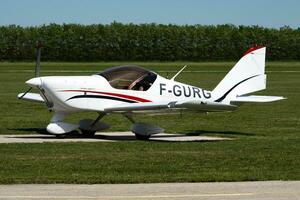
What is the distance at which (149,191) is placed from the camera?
11.2 m

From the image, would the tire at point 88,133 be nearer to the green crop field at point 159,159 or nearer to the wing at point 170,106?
the wing at point 170,106

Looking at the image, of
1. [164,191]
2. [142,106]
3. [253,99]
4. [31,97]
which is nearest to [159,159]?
[164,191]

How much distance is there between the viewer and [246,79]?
21.6 metres

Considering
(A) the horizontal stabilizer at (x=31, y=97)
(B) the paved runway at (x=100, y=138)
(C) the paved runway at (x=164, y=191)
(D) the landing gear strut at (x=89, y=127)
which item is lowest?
(B) the paved runway at (x=100, y=138)

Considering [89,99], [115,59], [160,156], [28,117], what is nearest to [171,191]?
[160,156]

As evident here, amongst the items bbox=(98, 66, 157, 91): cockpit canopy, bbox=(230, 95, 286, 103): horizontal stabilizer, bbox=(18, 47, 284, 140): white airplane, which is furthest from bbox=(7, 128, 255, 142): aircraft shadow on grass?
bbox=(98, 66, 157, 91): cockpit canopy

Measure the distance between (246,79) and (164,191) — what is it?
10768mm

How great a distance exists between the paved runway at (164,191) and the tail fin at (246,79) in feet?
31.4

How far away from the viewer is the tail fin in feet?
70.8

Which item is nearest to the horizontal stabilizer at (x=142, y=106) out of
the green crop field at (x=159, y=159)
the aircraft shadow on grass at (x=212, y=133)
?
the green crop field at (x=159, y=159)

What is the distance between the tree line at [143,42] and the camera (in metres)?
109

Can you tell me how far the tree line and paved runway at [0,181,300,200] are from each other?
313ft

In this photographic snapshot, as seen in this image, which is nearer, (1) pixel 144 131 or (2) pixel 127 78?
(1) pixel 144 131

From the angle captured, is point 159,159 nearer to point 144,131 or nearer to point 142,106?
point 142,106
